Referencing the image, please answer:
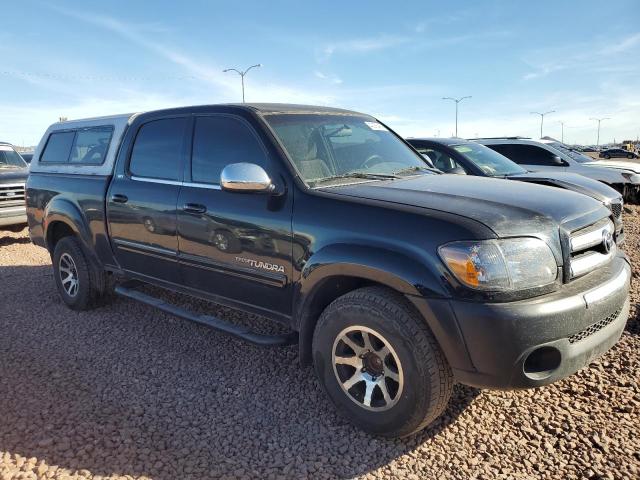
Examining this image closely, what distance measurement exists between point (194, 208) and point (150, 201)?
57 centimetres

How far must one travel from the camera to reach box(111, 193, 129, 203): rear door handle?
13.8 ft

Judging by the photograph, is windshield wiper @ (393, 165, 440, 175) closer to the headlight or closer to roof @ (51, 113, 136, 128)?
the headlight

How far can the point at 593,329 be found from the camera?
8.52 ft

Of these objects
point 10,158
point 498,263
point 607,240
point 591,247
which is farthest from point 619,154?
point 498,263

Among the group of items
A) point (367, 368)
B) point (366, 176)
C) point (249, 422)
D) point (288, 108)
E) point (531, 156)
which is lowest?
point (249, 422)

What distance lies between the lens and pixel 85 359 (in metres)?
3.94

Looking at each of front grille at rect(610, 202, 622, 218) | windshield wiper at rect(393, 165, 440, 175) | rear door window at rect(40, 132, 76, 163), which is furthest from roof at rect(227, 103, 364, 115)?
front grille at rect(610, 202, 622, 218)

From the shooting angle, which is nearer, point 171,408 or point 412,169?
point 171,408

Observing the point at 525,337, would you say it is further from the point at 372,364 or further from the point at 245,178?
the point at 245,178

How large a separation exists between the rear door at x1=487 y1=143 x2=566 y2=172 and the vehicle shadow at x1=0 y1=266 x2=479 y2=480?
7.49 m

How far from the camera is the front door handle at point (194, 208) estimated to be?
11.6 ft

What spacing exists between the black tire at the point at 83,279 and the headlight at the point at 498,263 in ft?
12.1

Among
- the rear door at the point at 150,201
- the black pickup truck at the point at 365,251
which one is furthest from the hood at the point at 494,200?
the rear door at the point at 150,201

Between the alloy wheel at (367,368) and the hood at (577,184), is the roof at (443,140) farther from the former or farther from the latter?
the alloy wheel at (367,368)
